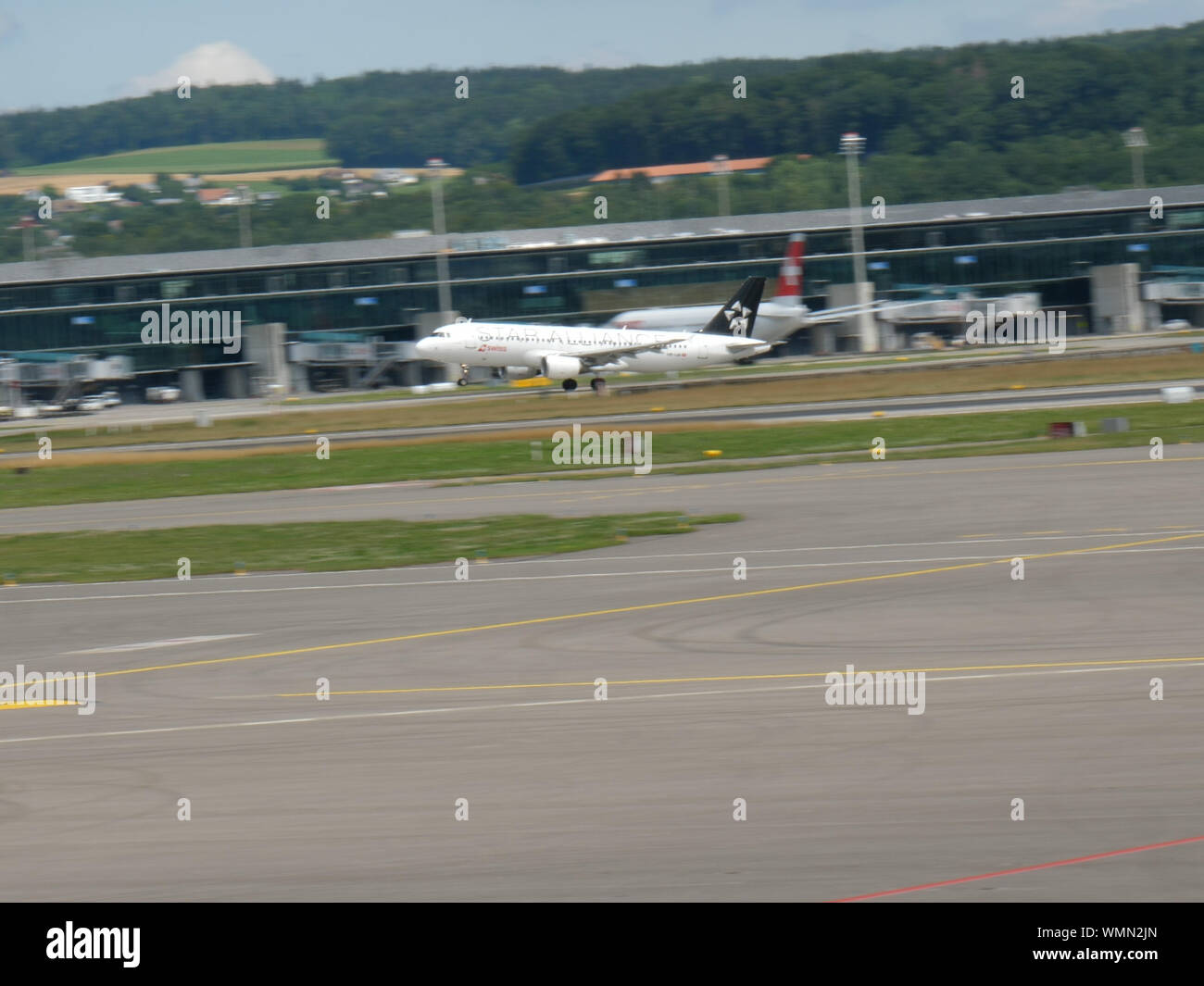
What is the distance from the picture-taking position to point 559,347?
63531 mm

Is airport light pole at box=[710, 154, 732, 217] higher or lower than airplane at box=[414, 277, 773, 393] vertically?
higher

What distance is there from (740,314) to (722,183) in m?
60.7

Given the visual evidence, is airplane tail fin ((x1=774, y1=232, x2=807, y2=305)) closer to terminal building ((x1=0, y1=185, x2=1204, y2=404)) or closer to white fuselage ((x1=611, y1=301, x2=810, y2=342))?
white fuselage ((x1=611, y1=301, x2=810, y2=342))

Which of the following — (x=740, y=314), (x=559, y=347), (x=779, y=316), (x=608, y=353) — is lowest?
(x=608, y=353)

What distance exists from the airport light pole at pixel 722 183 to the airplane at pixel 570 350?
58.0 metres

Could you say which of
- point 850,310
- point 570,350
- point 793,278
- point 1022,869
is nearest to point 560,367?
point 570,350

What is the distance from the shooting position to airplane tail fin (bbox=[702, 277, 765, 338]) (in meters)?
67.6
